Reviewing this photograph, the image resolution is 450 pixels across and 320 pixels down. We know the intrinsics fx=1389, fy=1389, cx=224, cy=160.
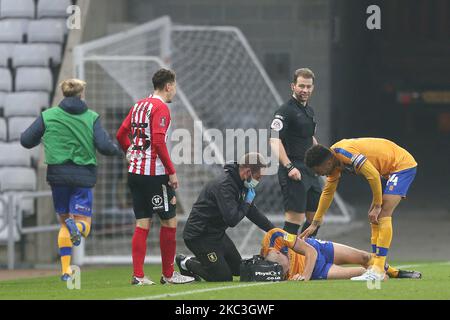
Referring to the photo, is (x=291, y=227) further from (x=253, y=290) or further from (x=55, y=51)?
(x=55, y=51)

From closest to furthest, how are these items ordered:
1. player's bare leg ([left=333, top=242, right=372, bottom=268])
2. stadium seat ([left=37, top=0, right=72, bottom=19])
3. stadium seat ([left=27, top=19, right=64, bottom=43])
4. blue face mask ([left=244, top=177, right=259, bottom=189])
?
1. blue face mask ([left=244, top=177, right=259, bottom=189])
2. player's bare leg ([left=333, top=242, right=372, bottom=268])
3. stadium seat ([left=27, top=19, right=64, bottom=43])
4. stadium seat ([left=37, top=0, right=72, bottom=19])

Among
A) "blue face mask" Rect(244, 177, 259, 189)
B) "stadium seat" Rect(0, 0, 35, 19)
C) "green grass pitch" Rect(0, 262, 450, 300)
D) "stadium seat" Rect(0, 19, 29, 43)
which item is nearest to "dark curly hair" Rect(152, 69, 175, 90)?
"blue face mask" Rect(244, 177, 259, 189)

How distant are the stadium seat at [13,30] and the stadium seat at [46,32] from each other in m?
0.09

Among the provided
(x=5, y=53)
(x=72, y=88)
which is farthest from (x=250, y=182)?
(x=5, y=53)

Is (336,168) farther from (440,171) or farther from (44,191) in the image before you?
(440,171)

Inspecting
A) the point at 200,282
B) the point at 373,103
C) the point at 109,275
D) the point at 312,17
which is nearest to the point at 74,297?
the point at 200,282

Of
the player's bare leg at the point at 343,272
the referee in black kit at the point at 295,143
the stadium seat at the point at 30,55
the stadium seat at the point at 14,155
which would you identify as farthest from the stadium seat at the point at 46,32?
the player's bare leg at the point at 343,272

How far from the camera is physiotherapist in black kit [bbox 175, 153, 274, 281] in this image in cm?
1114

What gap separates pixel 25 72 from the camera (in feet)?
57.4

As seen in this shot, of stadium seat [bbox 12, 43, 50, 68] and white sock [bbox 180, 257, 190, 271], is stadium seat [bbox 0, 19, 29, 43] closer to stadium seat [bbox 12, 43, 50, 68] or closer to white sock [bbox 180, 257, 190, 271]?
stadium seat [bbox 12, 43, 50, 68]

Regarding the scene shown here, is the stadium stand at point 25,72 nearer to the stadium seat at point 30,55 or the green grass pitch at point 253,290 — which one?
the stadium seat at point 30,55

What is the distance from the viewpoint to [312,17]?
Result: 1984cm

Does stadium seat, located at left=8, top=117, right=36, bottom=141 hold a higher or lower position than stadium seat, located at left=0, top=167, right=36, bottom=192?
higher

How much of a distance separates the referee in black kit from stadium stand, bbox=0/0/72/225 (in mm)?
4665
